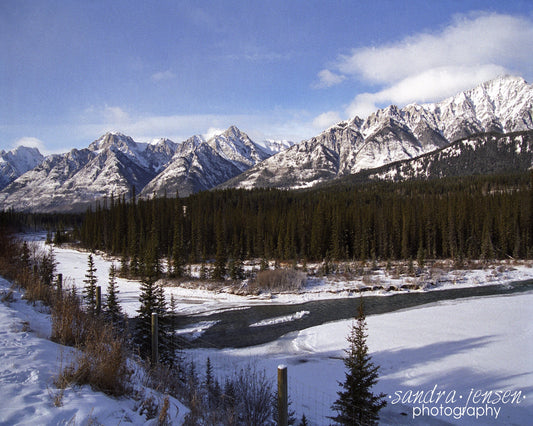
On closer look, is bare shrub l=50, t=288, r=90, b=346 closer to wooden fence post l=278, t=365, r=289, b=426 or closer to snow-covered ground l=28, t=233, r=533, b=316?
wooden fence post l=278, t=365, r=289, b=426

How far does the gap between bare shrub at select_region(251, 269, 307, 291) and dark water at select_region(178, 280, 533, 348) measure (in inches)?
231

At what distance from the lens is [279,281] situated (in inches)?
1652

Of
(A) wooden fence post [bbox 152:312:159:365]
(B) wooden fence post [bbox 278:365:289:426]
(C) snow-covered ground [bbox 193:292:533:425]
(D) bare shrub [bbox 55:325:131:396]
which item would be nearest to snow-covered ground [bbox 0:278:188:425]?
(D) bare shrub [bbox 55:325:131:396]

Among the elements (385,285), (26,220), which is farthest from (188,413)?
(26,220)

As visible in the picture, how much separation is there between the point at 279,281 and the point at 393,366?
25.8 m

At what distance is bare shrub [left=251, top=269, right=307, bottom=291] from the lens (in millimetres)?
41031

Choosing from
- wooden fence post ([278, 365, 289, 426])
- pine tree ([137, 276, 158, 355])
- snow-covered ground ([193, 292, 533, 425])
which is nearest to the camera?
wooden fence post ([278, 365, 289, 426])

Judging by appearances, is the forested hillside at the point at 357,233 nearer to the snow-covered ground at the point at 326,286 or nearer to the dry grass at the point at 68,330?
the snow-covered ground at the point at 326,286

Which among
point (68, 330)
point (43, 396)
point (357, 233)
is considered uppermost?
point (357, 233)

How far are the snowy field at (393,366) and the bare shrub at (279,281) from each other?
12.9 metres

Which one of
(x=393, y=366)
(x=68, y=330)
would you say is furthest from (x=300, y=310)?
(x=68, y=330)

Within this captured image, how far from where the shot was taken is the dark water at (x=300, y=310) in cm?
2291

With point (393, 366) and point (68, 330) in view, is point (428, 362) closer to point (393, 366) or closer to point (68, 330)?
point (393, 366)

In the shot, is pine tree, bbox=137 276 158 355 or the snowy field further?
pine tree, bbox=137 276 158 355
